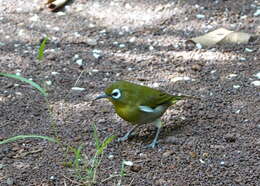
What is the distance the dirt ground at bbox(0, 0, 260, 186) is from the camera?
4789 millimetres

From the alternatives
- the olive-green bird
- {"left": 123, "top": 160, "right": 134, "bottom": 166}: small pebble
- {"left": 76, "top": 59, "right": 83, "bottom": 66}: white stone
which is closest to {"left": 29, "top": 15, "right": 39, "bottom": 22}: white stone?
{"left": 76, "top": 59, "right": 83, "bottom": 66}: white stone

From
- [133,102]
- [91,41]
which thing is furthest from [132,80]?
[133,102]

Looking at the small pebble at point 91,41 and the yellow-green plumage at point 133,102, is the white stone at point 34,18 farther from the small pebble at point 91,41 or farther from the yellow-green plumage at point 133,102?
the yellow-green plumage at point 133,102

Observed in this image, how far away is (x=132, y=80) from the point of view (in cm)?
626

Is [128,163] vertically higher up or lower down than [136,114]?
lower down

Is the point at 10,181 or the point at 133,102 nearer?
the point at 10,181

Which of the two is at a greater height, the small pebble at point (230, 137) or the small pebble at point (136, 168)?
the small pebble at point (136, 168)

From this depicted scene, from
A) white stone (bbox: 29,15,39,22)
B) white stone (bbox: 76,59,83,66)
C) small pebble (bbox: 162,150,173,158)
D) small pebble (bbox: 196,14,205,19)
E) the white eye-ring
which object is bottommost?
small pebble (bbox: 196,14,205,19)

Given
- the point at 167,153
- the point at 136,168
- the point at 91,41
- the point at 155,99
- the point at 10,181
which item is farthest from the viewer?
the point at 91,41

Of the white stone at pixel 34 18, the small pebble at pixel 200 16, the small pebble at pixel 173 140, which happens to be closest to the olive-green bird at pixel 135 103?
the small pebble at pixel 173 140

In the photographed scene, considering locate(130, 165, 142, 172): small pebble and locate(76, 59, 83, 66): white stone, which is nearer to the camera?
locate(130, 165, 142, 172): small pebble

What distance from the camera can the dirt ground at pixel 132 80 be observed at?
15.7ft

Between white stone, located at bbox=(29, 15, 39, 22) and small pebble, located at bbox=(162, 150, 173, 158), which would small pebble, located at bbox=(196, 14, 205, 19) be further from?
small pebble, located at bbox=(162, 150, 173, 158)

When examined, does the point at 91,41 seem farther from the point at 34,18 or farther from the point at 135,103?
the point at 135,103
